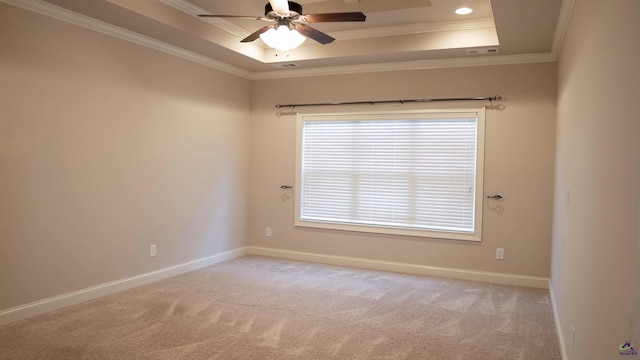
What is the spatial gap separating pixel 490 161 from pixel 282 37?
292 centimetres

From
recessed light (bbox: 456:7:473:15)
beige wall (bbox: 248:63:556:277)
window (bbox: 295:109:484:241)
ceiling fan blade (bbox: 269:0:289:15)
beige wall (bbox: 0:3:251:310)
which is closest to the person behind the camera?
ceiling fan blade (bbox: 269:0:289:15)

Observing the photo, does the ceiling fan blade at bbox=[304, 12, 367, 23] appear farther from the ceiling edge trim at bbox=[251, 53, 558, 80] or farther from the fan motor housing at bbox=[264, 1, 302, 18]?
the ceiling edge trim at bbox=[251, 53, 558, 80]

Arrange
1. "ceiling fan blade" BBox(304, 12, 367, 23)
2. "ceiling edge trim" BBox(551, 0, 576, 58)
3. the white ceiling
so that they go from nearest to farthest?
"ceiling fan blade" BBox(304, 12, 367, 23) < "ceiling edge trim" BBox(551, 0, 576, 58) < the white ceiling

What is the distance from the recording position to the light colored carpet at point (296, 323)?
3.17m

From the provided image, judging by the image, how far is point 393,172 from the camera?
18.6ft

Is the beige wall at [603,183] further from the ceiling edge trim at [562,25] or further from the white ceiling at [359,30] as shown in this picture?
the white ceiling at [359,30]

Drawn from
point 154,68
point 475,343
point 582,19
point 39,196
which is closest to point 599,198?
point 582,19

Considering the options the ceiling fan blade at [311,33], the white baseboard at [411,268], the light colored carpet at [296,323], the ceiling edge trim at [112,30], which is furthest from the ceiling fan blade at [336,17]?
the white baseboard at [411,268]

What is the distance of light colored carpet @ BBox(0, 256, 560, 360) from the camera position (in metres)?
3.17

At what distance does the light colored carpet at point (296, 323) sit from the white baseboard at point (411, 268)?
0.18 meters

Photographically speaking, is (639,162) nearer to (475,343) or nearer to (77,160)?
(475,343)

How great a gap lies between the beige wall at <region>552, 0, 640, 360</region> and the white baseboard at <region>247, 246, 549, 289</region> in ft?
6.63

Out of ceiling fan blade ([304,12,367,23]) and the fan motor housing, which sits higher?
the fan motor housing

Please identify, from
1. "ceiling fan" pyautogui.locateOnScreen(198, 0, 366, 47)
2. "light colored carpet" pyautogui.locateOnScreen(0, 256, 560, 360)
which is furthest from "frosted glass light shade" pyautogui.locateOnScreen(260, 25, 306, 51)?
"light colored carpet" pyautogui.locateOnScreen(0, 256, 560, 360)
